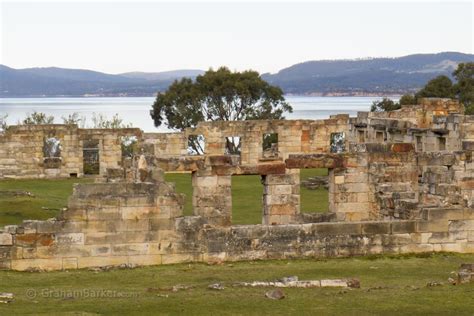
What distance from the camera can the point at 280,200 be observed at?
81.8ft

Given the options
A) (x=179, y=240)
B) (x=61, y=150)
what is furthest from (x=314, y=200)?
(x=61, y=150)

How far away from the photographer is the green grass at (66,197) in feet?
93.6

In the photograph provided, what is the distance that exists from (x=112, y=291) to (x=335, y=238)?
5.70 metres

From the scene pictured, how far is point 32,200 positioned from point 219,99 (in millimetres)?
37763

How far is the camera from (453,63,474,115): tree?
226 feet

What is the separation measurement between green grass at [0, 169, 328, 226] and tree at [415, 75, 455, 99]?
27517 millimetres

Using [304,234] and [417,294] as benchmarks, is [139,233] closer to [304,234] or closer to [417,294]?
[304,234]

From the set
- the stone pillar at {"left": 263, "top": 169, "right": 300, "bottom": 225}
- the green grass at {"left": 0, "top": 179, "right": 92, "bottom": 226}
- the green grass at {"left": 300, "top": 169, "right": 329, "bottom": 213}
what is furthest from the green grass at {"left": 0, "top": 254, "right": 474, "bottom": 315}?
the green grass at {"left": 300, "top": 169, "right": 329, "bottom": 213}

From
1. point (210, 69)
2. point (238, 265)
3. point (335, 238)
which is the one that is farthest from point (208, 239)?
point (210, 69)

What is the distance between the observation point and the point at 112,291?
17.6m

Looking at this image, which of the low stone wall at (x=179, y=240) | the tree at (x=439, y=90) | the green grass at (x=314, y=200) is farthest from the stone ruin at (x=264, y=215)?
the tree at (x=439, y=90)

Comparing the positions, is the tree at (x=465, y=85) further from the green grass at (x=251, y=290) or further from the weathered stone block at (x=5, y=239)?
the weathered stone block at (x=5, y=239)

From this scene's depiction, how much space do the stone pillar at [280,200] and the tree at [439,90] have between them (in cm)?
4605

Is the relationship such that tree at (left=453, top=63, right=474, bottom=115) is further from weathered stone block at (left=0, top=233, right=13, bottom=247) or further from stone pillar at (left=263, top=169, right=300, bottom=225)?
weathered stone block at (left=0, top=233, right=13, bottom=247)
